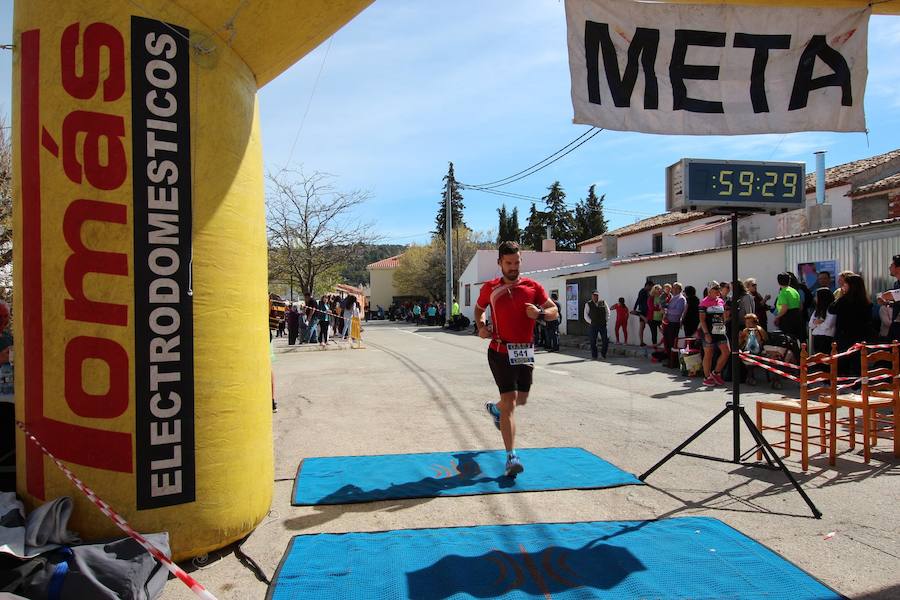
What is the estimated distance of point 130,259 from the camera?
3.20 meters

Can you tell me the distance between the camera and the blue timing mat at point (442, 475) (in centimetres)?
457

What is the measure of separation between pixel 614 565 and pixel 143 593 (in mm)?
2388

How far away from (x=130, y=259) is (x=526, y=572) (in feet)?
8.76

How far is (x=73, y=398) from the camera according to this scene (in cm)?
316

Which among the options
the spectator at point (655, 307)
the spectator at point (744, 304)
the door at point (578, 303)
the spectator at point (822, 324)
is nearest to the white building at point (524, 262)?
the door at point (578, 303)

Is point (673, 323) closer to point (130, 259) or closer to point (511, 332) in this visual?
point (511, 332)

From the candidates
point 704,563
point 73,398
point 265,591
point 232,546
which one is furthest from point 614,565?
point 73,398

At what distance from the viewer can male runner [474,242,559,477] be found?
4.96 meters

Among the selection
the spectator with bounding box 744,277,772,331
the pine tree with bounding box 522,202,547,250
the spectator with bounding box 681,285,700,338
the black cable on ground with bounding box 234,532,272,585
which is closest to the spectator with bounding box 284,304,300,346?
the spectator with bounding box 681,285,700,338

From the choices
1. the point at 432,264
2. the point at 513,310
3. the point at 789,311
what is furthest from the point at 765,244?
the point at 432,264

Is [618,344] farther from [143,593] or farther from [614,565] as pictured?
[143,593]

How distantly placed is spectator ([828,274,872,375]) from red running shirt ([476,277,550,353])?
6289 millimetres

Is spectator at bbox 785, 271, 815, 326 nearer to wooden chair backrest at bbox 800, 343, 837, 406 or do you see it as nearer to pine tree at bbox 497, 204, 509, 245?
wooden chair backrest at bbox 800, 343, 837, 406

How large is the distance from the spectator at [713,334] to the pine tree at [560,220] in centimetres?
5762
